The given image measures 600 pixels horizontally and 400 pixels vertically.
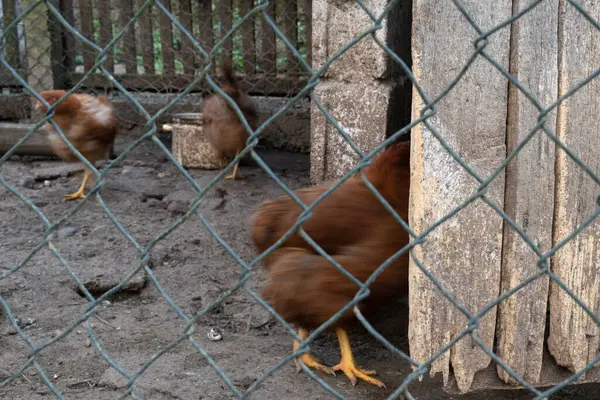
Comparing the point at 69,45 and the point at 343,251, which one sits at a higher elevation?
the point at 69,45

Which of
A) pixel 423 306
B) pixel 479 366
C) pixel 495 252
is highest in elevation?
pixel 495 252

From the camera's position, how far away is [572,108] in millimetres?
2006

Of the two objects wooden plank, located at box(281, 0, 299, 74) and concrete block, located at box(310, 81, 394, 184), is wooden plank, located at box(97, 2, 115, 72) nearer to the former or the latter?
wooden plank, located at box(281, 0, 299, 74)

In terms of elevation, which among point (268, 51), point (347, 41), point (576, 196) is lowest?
point (268, 51)

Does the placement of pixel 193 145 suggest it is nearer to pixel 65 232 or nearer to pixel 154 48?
pixel 154 48

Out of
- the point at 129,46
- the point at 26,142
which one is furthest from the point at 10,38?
the point at 26,142

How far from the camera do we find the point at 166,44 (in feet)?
22.1

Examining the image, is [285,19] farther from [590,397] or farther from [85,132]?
[590,397]

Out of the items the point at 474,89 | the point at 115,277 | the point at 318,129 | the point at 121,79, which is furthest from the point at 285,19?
the point at 474,89

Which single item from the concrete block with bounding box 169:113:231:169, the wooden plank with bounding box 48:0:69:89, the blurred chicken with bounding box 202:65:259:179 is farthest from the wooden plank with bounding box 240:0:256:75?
the wooden plank with bounding box 48:0:69:89

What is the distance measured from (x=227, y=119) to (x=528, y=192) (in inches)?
138

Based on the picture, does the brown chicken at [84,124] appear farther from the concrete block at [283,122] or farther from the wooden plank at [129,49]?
the wooden plank at [129,49]

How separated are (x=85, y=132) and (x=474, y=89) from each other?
3.50 metres

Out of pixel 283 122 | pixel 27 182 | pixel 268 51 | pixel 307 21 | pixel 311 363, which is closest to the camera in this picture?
pixel 311 363
